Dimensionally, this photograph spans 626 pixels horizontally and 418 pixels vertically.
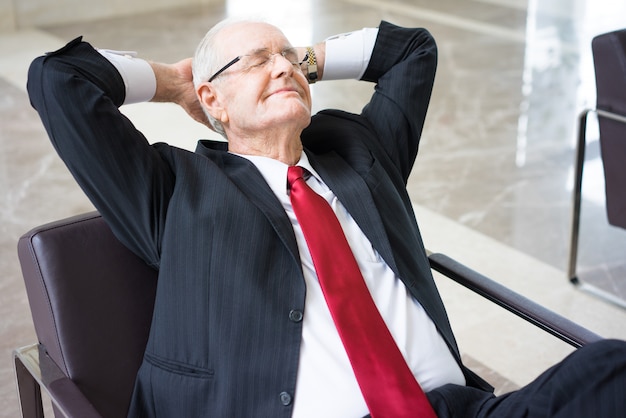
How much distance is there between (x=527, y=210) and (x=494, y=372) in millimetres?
1190

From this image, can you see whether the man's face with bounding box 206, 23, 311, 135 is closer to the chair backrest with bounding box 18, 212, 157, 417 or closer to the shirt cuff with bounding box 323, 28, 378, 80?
the shirt cuff with bounding box 323, 28, 378, 80

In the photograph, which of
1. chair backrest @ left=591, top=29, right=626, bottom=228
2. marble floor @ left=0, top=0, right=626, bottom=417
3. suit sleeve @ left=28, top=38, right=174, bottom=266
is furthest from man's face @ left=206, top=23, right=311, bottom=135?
chair backrest @ left=591, top=29, right=626, bottom=228

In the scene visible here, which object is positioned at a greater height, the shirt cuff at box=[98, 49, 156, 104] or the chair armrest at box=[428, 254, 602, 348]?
the shirt cuff at box=[98, 49, 156, 104]

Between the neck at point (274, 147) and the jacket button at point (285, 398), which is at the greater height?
the neck at point (274, 147)

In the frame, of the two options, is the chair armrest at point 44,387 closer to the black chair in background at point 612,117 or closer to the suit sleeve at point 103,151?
the suit sleeve at point 103,151

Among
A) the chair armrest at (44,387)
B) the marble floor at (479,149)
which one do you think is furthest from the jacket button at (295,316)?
the marble floor at (479,149)

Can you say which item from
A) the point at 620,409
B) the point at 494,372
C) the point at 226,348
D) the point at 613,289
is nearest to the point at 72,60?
the point at 226,348

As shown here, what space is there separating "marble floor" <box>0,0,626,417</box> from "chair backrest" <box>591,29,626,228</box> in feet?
1.14

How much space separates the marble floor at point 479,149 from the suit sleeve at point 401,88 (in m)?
0.93

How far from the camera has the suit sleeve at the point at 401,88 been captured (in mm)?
2168

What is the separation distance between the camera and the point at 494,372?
278 cm

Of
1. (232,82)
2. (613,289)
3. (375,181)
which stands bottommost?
(613,289)

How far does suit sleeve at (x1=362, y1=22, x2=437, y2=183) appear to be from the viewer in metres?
2.17

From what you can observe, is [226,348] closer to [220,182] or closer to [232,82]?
[220,182]
